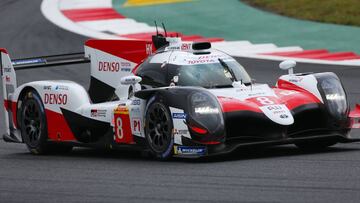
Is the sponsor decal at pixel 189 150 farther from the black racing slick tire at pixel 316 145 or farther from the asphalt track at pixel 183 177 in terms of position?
the black racing slick tire at pixel 316 145

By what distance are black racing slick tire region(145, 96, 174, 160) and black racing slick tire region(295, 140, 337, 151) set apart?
1479 mm

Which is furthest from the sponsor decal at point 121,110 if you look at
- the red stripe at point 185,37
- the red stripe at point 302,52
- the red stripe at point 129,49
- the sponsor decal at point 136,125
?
the red stripe at point 185,37

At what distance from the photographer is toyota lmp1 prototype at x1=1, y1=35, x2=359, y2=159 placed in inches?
421

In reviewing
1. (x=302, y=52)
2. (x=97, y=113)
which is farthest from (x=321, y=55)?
(x=97, y=113)

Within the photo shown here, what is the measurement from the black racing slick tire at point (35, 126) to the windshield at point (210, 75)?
203 cm

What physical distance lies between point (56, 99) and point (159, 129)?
199 cm

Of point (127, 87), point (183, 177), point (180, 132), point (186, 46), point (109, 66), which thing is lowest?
point (183, 177)

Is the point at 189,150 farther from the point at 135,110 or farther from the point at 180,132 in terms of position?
the point at 135,110

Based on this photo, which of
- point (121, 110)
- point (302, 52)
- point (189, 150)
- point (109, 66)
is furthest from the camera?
point (302, 52)

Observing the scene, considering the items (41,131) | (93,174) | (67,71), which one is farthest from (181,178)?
(67,71)

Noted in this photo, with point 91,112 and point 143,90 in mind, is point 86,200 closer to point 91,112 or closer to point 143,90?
point 143,90

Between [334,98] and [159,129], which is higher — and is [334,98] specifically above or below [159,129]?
above

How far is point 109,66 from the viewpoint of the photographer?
1299 cm

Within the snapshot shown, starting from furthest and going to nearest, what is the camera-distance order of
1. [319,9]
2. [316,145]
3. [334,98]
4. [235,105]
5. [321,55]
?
[319,9] < [321,55] < [316,145] < [334,98] < [235,105]
